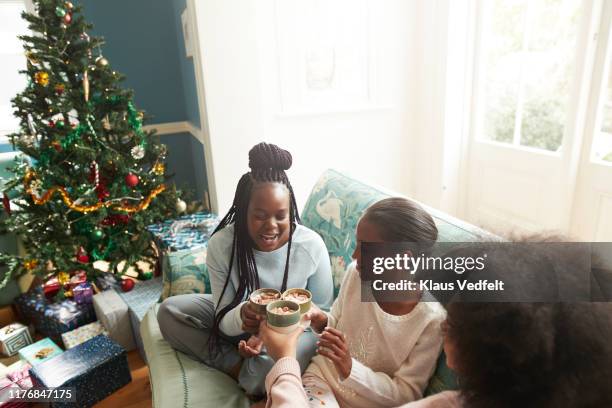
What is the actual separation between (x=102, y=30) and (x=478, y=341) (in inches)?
118

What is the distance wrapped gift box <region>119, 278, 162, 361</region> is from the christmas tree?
0.21 m

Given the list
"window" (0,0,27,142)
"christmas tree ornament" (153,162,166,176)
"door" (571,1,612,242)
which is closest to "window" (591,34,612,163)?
"door" (571,1,612,242)

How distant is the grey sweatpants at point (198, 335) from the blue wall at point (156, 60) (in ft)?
5.14

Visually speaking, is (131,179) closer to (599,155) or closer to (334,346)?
(334,346)

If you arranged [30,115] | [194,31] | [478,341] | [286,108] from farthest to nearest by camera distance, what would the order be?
[286,108] → [194,31] → [30,115] → [478,341]

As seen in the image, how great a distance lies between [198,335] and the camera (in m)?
1.14

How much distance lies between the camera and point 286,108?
2.58m

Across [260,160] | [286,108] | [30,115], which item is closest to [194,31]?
[286,108]

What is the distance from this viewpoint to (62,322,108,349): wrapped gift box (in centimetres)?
181

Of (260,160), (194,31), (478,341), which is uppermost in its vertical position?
(194,31)

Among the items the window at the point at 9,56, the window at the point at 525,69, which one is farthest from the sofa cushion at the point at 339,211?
the window at the point at 9,56

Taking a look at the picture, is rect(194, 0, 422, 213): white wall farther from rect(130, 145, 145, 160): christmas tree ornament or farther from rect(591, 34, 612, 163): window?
rect(591, 34, 612, 163): window

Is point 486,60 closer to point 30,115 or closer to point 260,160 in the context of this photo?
point 260,160

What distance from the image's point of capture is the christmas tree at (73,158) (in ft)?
6.18
